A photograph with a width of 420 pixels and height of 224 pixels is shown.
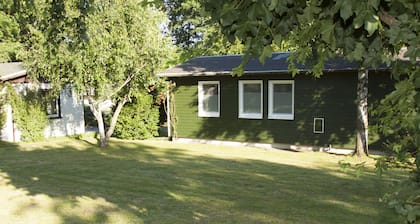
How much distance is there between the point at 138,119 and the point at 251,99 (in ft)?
14.8

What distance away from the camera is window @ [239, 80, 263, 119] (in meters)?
12.6

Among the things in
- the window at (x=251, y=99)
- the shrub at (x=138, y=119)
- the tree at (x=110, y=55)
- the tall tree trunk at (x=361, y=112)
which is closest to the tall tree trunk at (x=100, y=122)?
the tree at (x=110, y=55)

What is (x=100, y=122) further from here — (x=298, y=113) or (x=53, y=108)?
(x=298, y=113)

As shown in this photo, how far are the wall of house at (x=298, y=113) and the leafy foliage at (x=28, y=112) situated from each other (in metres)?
5.07

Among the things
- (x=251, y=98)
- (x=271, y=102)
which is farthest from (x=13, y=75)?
(x=271, y=102)

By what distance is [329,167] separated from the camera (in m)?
9.07

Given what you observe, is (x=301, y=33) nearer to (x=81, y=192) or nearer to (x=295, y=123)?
(x=81, y=192)

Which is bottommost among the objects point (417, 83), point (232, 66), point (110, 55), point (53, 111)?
point (53, 111)

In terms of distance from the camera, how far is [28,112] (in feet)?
45.0

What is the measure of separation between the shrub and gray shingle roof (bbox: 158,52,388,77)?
1382 mm

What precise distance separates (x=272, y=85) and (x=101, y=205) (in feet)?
25.7

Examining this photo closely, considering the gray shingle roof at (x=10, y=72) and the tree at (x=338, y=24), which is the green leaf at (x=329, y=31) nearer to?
the tree at (x=338, y=24)

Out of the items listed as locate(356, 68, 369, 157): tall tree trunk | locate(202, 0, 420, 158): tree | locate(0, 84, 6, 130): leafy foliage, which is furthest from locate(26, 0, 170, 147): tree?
locate(202, 0, 420, 158): tree

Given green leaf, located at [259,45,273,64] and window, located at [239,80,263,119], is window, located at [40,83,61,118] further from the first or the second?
green leaf, located at [259,45,273,64]
